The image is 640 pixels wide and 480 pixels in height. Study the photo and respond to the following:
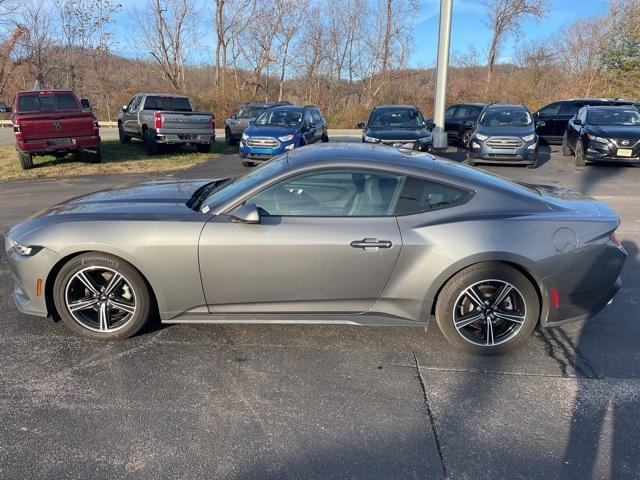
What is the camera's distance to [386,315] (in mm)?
3334

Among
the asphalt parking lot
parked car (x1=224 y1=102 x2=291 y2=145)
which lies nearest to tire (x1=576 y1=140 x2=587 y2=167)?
the asphalt parking lot

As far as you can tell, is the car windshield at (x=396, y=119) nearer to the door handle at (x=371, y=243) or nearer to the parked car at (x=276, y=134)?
the parked car at (x=276, y=134)

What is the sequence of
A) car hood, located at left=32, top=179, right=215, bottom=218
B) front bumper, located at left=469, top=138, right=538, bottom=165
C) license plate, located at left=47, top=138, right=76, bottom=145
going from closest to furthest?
car hood, located at left=32, top=179, right=215, bottom=218 → license plate, located at left=47, top=138, right=76, bottom=145 → front bumper, located at left=469, top=138, right=538, bottom=165

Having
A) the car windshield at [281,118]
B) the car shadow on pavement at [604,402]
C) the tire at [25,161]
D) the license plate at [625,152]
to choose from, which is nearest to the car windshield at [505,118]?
the license plate at [625,152]

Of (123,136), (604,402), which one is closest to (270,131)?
(123,136)

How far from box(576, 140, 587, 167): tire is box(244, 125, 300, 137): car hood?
7.78 metres

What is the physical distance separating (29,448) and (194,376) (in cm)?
96

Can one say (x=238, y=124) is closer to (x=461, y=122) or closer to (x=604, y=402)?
(x=461, y=122)

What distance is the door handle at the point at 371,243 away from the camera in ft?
10.4

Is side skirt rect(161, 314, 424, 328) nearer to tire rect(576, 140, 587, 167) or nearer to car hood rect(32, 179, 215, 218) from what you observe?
car hood rect(32, 179, 215, 218)

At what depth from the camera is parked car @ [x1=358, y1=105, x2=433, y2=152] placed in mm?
11797

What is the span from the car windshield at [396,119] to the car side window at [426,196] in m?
9.83

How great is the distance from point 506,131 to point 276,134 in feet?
19.7

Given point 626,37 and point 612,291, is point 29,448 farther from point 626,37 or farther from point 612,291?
point 626,37
